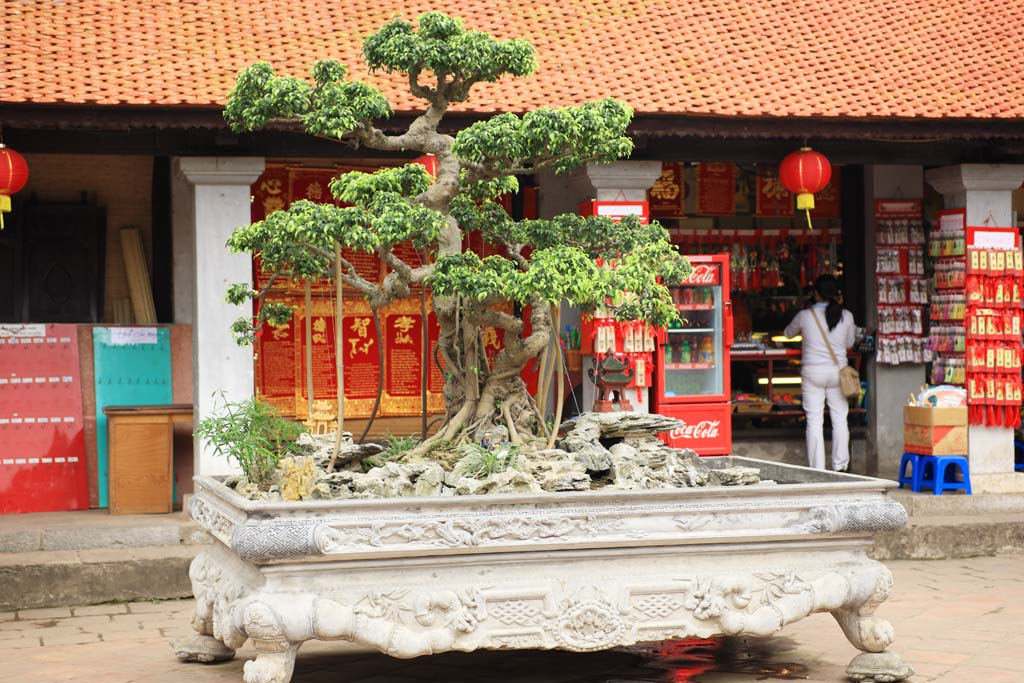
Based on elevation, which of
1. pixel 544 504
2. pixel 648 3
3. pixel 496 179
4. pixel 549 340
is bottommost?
pixel 544 504

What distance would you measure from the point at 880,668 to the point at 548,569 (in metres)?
1.55

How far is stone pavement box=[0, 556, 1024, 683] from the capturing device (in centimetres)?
599

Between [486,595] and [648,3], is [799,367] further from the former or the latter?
[486,595]

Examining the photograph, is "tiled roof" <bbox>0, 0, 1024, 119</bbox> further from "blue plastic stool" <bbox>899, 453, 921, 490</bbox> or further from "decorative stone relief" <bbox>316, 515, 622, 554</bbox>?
"decorative stone relief" <bbox>316, 515, 622, 554</bbox>

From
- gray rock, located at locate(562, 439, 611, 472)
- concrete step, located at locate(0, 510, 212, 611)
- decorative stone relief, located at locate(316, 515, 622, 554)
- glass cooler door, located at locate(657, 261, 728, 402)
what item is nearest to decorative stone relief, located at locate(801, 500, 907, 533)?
decorative stone relief, located at locate(316, 515, 622, 554)

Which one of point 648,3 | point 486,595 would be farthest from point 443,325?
point 648,3

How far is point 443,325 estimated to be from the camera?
262 inches

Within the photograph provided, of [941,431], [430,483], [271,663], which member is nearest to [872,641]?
[430,483]

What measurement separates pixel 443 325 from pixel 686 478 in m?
1.42

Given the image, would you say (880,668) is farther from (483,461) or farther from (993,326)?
(993,326)

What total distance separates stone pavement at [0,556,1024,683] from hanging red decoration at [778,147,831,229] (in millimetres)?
3631

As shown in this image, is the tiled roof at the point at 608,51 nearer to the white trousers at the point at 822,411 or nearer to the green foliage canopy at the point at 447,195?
the white trousers at the point at 822,411

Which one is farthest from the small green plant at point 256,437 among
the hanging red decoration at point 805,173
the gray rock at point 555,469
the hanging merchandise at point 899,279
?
the hanging merchandise at point 899,279

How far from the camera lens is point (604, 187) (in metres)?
10.2
